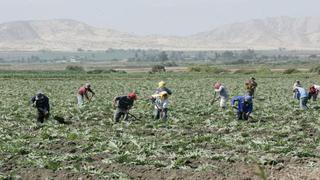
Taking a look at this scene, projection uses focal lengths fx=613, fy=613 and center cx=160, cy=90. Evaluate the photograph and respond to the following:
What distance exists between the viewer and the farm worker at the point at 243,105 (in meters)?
23.5

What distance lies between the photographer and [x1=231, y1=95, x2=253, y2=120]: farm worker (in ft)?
77.0

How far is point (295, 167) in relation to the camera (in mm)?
14094

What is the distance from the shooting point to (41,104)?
2309 centimetres

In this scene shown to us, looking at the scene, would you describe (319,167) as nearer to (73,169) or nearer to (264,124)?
(73,169)

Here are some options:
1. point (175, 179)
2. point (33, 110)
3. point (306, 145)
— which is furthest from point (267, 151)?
point (33, 110)

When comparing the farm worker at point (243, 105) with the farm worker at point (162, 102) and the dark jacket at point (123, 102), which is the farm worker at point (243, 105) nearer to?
the farm worker at point (162, 102)

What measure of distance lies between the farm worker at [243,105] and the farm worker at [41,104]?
7109 mm

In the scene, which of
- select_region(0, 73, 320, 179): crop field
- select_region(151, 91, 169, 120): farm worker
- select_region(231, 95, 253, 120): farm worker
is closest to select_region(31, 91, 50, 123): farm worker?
select_region(0, 73, 320, 179): crop field

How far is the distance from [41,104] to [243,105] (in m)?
7.70

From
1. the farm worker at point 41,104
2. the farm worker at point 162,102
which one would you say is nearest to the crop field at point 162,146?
the farm worker at point 41,104

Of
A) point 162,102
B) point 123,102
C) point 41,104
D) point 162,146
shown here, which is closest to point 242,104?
point 162,102

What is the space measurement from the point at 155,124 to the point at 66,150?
21.6 ft

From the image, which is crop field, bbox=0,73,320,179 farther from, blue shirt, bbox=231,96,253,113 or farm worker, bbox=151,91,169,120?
blue shirt, bbox=231,96,253,113

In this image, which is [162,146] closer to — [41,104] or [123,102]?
[123,102]
